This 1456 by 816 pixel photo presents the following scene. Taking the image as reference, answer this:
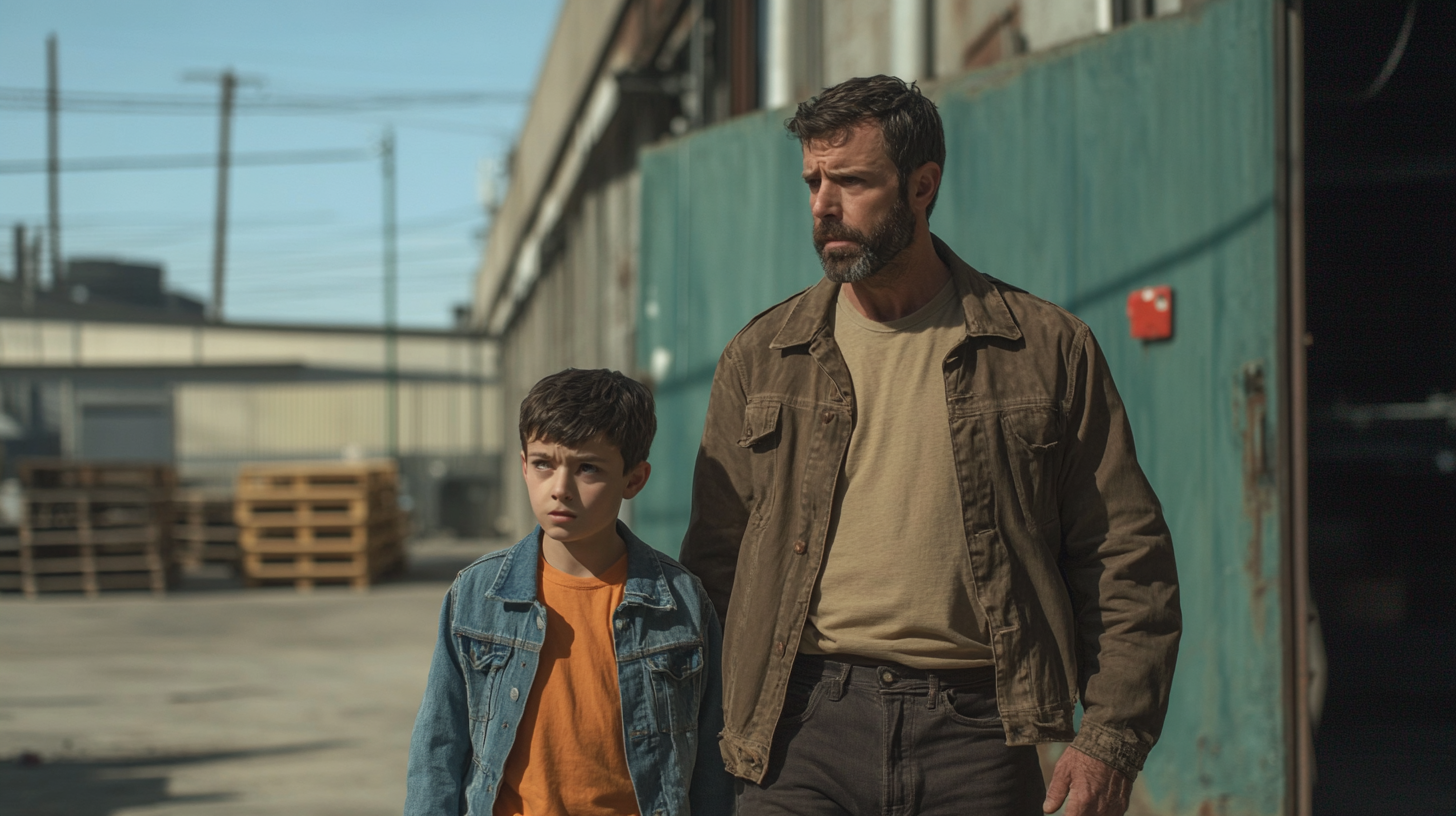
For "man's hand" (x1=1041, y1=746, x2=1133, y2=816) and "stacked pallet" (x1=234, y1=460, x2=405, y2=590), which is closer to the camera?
"man's hand" (x1=1041, y1=746, x2=1133, y2=816)

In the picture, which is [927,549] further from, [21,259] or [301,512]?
[21,259]

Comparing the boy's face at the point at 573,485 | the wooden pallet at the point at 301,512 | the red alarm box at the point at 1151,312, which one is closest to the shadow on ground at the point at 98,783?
the boy's face at the point at 573,485

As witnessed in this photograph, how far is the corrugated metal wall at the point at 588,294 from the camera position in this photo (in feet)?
38.1

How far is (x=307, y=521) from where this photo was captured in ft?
51.9

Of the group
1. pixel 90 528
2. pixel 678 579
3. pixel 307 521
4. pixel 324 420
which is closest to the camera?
pixel 678 579

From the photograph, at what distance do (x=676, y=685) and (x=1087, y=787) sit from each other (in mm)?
765

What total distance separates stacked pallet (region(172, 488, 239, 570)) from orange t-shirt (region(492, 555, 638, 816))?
16924 mm

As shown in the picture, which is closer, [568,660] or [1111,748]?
[1111,748]

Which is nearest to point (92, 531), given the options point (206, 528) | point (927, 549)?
point (206, 528)

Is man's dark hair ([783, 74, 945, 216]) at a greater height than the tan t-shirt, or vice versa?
man's dark hair ([783, 74, 945, 216])

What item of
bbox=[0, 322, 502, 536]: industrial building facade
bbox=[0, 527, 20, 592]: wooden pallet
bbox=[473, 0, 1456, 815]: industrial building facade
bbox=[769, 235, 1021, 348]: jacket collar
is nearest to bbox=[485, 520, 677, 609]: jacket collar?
bbox=[769, 235, 1021, 348]: jacket collar

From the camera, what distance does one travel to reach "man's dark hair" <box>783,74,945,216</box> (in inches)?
90.4

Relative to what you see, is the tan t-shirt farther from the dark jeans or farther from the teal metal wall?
the teal metal wall

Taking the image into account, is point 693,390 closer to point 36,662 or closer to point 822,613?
point 822,613
